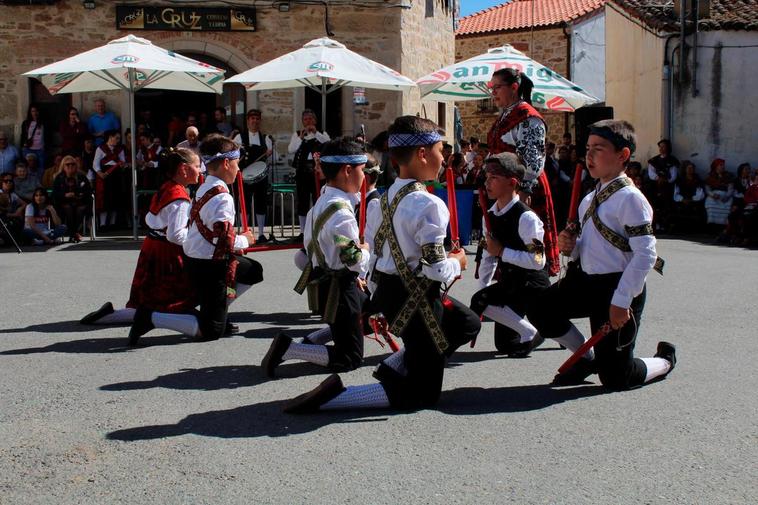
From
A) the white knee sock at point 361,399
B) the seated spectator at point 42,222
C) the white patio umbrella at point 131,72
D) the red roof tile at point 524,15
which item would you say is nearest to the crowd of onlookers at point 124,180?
the seated spectator at point 42,222

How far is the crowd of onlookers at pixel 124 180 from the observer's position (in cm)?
1447

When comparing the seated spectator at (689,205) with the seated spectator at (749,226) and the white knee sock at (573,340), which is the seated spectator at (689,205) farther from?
the white knee sock at (573,340)

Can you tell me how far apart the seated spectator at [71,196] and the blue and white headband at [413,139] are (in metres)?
10.3

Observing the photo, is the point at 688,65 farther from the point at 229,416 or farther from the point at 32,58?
the point at 229,416

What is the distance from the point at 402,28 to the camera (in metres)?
Answer: 18.9

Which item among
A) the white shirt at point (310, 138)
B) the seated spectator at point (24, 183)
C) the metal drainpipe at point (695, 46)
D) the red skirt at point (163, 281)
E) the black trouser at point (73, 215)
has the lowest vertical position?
the red skirt at point (163, 281)

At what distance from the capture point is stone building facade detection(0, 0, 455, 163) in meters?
17.8

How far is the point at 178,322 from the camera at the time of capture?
6.78m

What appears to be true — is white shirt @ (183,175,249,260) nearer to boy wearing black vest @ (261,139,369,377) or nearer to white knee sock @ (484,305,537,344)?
boy wearing black vest @ (261,139,369,377)

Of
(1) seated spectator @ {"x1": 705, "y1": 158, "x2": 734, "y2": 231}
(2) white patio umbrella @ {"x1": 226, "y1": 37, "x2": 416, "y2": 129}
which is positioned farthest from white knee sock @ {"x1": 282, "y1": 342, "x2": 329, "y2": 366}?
(1) seated spectator @ {"x1": 705, "y1": 158, "x2": 734, "y2": 231}

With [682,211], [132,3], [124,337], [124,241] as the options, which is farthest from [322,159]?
[132,3]

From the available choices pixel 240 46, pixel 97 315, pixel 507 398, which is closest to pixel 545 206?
pixel 507 398

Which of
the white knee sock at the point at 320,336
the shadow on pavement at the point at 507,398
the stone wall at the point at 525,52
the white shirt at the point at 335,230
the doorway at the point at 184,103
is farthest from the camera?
the stone wall at the point at 525,52

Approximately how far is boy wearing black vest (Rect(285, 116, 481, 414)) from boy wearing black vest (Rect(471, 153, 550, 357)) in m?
1.17
